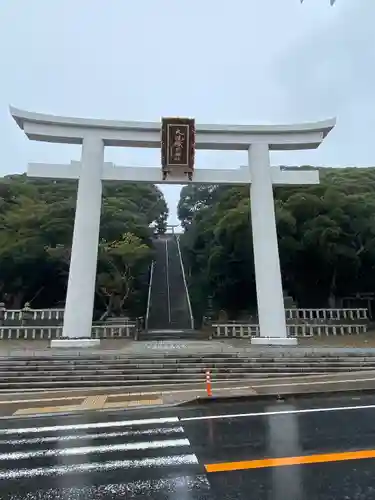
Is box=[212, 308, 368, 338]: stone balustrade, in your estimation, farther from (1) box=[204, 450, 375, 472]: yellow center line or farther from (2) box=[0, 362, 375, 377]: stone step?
(1) box=[204, 450, 375, 472]: yellow center line

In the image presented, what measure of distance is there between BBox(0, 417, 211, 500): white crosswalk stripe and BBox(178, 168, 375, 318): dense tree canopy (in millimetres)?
18222

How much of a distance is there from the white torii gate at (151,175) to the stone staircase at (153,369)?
3.42 m

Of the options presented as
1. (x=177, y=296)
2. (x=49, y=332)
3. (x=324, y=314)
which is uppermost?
(x=177, y=296)

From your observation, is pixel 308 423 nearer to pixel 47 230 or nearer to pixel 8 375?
pixel 8 375

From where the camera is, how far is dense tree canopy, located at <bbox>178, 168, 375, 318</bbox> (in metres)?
24.2

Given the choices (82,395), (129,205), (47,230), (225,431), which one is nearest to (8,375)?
(82,395)

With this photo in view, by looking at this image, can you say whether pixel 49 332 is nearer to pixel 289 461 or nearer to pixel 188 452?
pixel 188 452

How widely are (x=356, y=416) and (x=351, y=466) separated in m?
3.04

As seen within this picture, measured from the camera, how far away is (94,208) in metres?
17.8

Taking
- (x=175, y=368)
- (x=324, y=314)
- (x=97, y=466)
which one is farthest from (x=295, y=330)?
(x=97, y=466)

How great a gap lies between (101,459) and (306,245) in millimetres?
20517

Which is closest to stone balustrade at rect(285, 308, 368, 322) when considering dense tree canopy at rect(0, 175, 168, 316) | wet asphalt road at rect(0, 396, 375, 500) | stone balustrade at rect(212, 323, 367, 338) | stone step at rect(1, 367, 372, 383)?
stone balustrade at rect(212, 323, 367, 338)

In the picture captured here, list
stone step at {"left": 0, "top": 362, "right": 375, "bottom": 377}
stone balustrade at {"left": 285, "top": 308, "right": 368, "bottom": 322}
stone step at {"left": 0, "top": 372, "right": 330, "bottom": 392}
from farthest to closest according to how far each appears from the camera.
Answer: stone balustrade at {"left": 285, "top": 308, "right": 368, "bottom": 322}
stone step at {"left": 0, "top": 362, "right": 375, "bottom": 377}
stone step at {"left": 0, "top": 372, "right": 330, "bottom": 392}

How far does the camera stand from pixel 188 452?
5734mm
